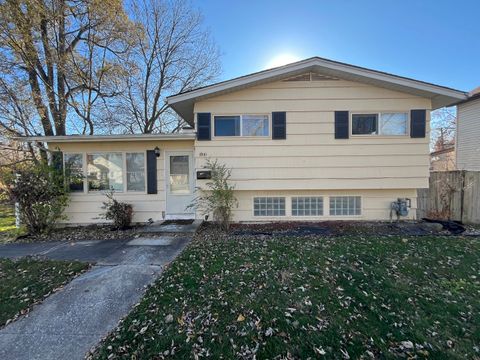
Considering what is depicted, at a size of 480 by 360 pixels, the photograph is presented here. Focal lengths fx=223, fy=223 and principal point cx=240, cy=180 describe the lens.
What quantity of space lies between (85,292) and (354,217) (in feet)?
23.1

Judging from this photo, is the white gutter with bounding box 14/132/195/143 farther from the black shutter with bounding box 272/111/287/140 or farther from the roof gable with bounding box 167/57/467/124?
the black shutter with bounding box 272/111/287/140

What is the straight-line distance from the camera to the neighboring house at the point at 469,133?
1056 centimetres

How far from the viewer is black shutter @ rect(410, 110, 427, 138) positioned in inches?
262

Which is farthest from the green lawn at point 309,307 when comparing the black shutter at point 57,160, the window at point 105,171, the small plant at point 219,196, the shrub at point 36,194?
the black shutter at point 57,160

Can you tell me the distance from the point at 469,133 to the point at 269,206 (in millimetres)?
11387

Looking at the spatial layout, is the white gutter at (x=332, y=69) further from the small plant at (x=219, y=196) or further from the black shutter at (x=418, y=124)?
the small plant at (x=219, y=196)

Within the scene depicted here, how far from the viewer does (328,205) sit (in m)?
7.09

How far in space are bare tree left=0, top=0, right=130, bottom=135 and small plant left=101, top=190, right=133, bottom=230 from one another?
24.0ft

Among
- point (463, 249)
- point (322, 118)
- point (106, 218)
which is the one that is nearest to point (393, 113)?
point (322, 118)

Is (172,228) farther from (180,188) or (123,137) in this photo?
(123,137)

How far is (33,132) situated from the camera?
11.0 meters

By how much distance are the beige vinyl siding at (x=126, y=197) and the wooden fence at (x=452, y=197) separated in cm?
806

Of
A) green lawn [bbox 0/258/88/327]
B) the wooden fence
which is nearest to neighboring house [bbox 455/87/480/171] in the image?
the wooden fence

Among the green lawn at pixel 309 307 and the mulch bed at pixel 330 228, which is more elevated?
the mulch bed at pixel 330 228
